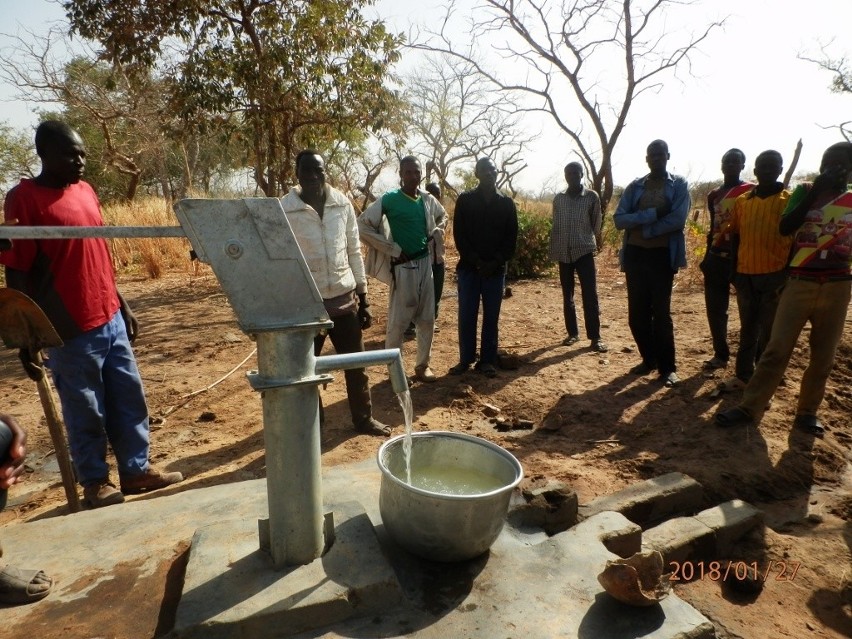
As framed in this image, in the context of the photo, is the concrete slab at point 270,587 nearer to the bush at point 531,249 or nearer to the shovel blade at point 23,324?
the shovel blade at point 23,324

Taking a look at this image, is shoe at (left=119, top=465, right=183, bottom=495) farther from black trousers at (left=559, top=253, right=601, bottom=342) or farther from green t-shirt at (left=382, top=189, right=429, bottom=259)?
black trousers at (left=559, top=253, right=601, bottom=342)

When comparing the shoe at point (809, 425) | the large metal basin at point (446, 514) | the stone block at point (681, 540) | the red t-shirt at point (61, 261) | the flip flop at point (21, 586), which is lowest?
the stone block at point (681, 540)

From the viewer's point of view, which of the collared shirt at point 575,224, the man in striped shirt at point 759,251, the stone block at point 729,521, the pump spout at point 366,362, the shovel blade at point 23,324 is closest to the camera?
the pump spout at point 366,362

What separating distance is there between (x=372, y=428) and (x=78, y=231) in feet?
8.14

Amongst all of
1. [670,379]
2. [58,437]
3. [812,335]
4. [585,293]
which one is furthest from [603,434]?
[58,437]

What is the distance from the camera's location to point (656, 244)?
13.3 feet

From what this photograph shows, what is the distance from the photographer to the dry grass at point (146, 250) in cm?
944

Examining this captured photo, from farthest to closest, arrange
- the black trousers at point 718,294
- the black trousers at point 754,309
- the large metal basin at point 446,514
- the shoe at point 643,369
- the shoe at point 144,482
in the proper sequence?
the shoe at point 643,369 → the black trousers at point 718,294 → the black trousers at point 754,309 → the shoe at point 144,482 → the large metal basin at point 446,514

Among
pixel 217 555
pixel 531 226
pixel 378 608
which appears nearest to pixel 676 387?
pixel 378 608

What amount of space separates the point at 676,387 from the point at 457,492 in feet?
9.38

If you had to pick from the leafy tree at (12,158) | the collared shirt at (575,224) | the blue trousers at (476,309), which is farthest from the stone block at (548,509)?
the leafy tree at (12,158)

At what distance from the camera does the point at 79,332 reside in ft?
7.61

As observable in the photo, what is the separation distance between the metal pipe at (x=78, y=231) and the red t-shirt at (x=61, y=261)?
1.15m

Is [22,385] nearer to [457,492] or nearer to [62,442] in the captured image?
[62,442]
